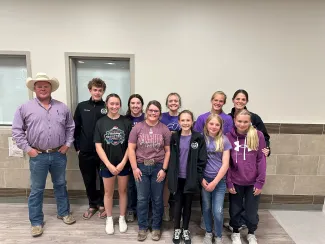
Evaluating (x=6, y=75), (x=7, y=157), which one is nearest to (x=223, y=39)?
(x=6, y=75)

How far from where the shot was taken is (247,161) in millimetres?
2029

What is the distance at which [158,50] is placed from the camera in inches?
104

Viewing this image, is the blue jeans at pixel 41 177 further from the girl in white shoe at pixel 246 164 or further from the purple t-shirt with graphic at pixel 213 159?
the girl in white shoe at pixel 246 164

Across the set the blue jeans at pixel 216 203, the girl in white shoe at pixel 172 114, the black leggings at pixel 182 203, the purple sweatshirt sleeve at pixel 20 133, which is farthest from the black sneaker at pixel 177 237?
the purple sweatshirt sleeve at pixel 20 133

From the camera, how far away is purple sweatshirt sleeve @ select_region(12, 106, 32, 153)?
210 cm

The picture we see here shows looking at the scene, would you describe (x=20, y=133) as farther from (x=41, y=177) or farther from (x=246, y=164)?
(x=246, y=164)

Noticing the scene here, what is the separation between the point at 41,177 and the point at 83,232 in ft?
2.27

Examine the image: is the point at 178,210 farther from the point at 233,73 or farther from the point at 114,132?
the point at 233,73

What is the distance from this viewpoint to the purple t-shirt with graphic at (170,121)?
90.0 inches

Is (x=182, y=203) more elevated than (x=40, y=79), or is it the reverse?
(x=40, y=79)

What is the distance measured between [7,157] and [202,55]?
261cm

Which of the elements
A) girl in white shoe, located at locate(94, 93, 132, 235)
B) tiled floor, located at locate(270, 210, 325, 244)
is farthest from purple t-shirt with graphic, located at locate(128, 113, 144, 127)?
tiled floor, located at locate(270, 210, 325, 244)

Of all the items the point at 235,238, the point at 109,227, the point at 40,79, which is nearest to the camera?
the point at 40,79

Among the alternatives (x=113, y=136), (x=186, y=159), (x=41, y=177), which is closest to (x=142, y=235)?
(x=186, y=159)
